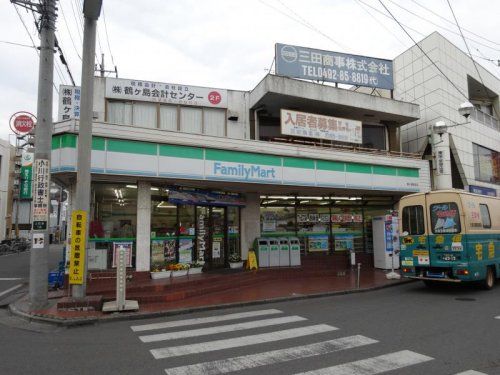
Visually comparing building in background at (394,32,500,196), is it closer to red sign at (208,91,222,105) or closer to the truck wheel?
the truck wheel

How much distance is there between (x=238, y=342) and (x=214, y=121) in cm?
1109

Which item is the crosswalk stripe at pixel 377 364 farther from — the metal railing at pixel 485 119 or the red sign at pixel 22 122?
the metal railing at pixel 485 119

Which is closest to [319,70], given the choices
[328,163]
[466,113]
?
[328,163]

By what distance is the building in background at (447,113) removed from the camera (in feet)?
67.8

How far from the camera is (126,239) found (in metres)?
12.6

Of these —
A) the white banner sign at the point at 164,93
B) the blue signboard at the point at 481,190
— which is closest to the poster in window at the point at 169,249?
the white banner sign at the point at 164,93

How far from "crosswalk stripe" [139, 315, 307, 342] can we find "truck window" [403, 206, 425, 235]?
5.82 m

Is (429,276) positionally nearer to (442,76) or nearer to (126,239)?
(126,239)

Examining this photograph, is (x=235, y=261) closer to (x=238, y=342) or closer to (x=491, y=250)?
(x=238, y=342)

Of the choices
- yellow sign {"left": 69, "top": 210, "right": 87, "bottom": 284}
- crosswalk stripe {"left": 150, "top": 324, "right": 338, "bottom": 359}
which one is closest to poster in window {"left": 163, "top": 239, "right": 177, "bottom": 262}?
yellow sign {"left": 69, "top": 210, "right": 87, "bottom": 284}

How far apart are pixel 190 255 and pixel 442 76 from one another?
16974 mm

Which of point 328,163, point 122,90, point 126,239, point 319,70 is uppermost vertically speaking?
point 319,70

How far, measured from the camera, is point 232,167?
1366cm

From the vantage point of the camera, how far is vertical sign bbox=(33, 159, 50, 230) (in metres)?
9.69
